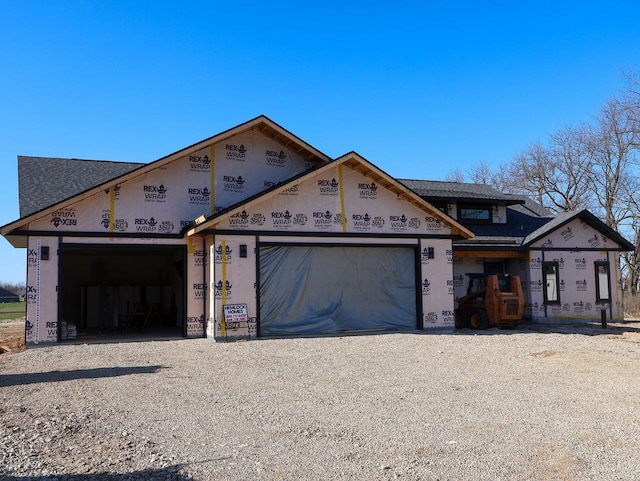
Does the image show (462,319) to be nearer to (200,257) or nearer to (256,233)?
(256,233)

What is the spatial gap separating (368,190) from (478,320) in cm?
593

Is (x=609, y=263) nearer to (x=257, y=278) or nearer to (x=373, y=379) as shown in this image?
(x=257, y=278)

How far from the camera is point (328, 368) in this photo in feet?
34.3

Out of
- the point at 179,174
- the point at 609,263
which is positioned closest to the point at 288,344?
the point at 179,174

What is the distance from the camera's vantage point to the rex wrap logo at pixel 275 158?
59.7 feet

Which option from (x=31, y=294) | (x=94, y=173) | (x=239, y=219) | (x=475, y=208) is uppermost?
(x=94, y=173)

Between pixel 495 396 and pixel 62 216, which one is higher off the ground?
pixel 62 216

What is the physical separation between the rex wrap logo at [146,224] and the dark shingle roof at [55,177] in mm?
2045

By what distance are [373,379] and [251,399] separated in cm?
237

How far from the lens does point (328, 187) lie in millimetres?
16984

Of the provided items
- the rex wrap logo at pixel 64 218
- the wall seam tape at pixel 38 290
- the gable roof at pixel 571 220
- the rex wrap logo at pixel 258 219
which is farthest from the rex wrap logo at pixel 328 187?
the gable roof at pixel 571 220

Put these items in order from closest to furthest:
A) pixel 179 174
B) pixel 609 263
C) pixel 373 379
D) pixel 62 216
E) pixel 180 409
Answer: pixel 180 409
pixel 373 379
pixel 62 216
pixel 179 174
pixel 609 263

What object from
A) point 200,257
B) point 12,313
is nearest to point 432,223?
point 200,257

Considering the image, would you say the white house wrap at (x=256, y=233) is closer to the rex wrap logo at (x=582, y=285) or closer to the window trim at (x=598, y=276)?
the rex wrap logo at (x=582, y=285)
